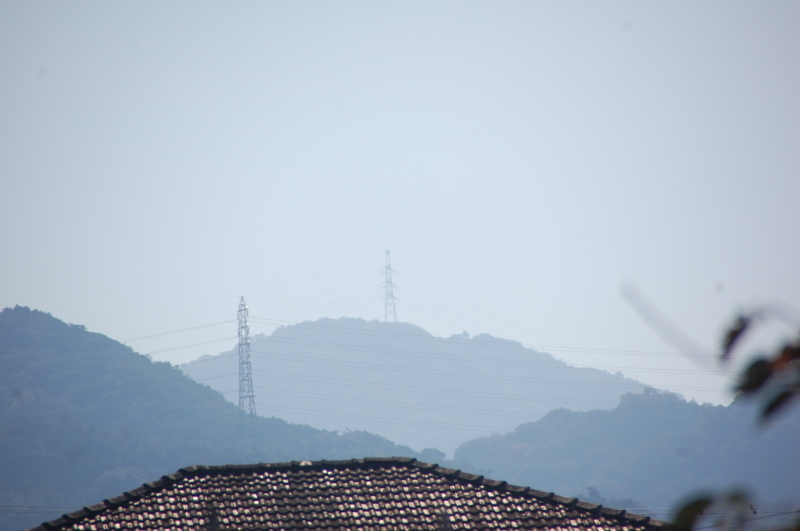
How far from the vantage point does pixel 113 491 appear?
67688 millimetres

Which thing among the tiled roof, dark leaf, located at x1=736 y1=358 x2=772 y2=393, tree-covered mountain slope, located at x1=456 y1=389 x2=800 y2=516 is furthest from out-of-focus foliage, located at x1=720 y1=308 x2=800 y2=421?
tree-covered mountain slope, located at x1=456 y1=389 x2=800 y2=516

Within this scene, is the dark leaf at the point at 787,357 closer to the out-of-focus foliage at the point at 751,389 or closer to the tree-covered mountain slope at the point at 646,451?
the out-of-focus foliage at the point at 751,389

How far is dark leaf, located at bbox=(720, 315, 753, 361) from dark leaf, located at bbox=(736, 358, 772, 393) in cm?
9

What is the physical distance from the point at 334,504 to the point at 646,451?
86316mm

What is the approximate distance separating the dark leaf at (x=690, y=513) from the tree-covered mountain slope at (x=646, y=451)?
78349mm

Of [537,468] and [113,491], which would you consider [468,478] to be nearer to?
[113,491]

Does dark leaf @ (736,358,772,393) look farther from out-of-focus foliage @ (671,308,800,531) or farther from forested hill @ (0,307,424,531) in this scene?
forested hill @ (0,307,424,531)

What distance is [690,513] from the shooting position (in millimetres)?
2133

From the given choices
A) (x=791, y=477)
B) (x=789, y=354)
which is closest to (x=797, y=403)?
(x=789, y=354)

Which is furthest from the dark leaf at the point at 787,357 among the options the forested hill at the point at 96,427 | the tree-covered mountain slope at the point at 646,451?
the tree-covered mountain slope at the point at 646,451

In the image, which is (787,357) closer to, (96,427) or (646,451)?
(96,427)

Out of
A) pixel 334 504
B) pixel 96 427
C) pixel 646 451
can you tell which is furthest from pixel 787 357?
pixel 646 451

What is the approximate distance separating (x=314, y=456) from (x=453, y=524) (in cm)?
6889

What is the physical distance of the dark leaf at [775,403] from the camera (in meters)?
2.25
